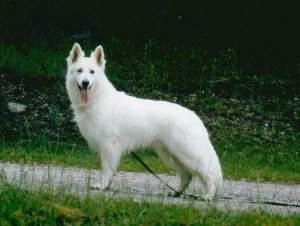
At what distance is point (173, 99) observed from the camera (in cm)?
1446

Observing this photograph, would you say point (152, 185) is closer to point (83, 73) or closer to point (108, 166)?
point (108, 166)

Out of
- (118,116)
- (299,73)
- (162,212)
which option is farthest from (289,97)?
(162,212)

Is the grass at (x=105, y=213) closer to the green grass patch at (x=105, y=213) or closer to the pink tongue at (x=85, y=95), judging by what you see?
the green grass patch at (x=105, y=213)

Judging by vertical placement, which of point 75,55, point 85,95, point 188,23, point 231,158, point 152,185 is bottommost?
point 231,158

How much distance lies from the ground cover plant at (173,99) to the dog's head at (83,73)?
2413 mm

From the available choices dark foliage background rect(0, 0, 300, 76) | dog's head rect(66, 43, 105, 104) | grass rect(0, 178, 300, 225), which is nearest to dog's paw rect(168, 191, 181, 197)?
grass rect(0, 178, 300, 225)

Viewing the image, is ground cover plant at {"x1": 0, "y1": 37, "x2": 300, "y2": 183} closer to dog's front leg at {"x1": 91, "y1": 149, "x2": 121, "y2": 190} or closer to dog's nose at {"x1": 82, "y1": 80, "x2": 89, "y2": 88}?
dog's front leg at {"x1": 91, "y1": 149, "x2": 121, "y2": 190}

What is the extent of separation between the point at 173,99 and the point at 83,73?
7.67m

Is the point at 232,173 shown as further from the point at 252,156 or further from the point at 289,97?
the point at 289,97

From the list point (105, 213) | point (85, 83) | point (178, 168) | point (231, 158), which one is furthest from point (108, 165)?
point (231, 158)

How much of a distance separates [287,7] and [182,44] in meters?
3.75

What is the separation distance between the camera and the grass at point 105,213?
495cm

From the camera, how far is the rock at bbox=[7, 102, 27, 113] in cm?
1277

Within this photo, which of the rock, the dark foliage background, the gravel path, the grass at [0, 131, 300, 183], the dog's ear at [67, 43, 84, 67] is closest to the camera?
the gravel path
